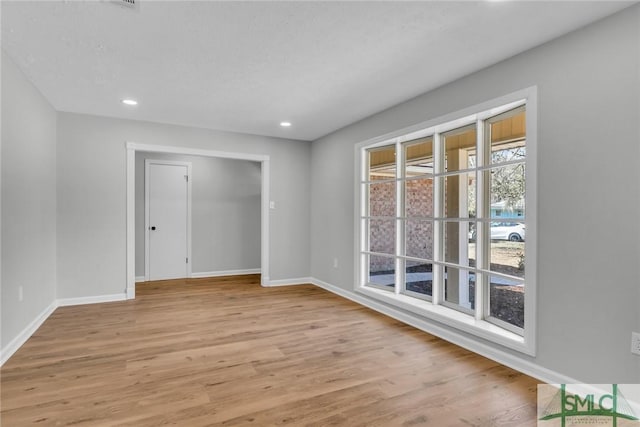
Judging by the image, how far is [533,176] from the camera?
240cm

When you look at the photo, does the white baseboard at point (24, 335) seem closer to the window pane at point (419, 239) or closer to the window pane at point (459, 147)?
the window pane at point (419, 239)

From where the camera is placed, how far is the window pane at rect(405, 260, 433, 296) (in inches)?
146

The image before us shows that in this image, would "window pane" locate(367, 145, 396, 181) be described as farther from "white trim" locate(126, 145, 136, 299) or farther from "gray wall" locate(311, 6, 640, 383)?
"white trim" locate(126, 145, 136, 299)

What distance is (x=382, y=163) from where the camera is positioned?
430cm

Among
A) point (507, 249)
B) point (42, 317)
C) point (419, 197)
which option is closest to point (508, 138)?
point (507, 249)

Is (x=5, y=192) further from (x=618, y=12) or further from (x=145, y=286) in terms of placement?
(x=618, y=12)

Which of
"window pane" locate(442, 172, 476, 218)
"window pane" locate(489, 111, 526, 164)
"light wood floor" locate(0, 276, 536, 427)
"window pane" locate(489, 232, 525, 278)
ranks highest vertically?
"window pane" locate(489, 111, 526, 164)

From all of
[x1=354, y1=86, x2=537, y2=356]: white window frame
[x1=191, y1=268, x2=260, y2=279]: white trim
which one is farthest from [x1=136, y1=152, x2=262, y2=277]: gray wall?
[x1=354, y1=86, x2=537, y2=356]: white window frame

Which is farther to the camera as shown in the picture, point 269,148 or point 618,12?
point 269,148

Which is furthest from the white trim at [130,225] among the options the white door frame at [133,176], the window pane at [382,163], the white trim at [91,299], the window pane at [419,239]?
the window pane at [419,239]

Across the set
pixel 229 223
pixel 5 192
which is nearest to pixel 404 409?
pixel 5 192

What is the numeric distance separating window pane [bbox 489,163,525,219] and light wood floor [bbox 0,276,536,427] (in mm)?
1230

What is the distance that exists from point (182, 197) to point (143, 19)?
4.27 m

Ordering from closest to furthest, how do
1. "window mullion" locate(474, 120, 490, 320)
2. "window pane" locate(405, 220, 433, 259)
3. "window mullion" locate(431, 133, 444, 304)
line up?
"window mullion" locate(474, 120, 490, 320) < "window mullion" locate(431, 133, 444, 304) < "window pane" locate(405, 220, 433, 259)
